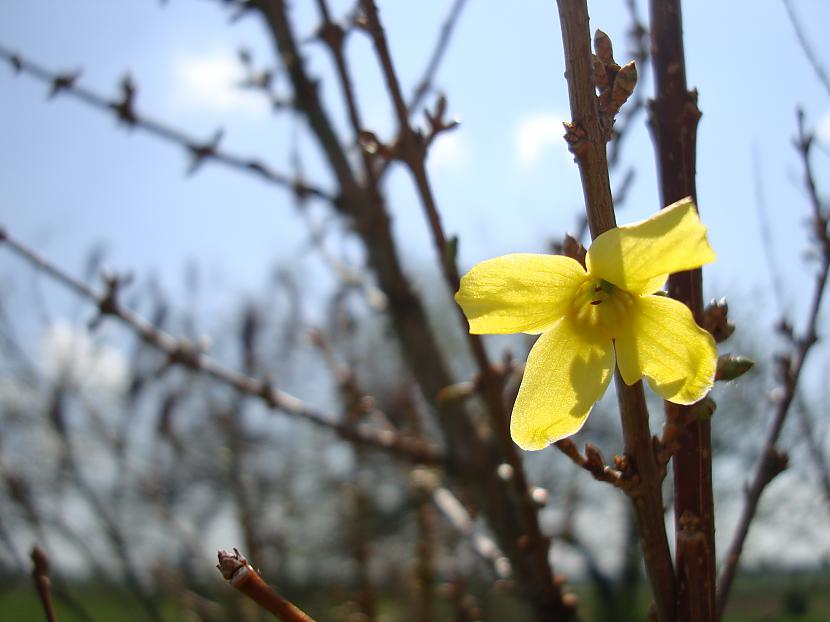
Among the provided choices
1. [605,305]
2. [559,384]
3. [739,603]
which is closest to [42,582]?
[559,384]

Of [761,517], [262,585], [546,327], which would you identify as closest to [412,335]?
[546,327]

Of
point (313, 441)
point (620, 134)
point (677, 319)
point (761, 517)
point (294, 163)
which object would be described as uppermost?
point (313, 441)

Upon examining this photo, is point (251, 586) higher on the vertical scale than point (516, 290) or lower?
lower

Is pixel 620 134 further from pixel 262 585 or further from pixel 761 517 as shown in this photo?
pixel 761 517

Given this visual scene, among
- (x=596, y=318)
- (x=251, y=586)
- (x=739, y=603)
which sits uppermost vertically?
(x=739, y=603)

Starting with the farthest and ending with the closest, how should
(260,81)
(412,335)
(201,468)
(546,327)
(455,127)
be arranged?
(201,468), (260,81), (412,335), (455,127), (546,327)

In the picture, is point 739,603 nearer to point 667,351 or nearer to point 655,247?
point 667,351

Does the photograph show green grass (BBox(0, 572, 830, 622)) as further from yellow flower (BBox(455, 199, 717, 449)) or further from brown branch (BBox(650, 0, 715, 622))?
brown branch (BBox(650, 0, 715, 622))

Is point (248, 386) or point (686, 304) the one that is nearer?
point (686, 304)
